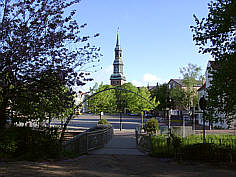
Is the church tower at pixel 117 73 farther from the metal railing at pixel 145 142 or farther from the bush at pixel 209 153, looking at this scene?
the bush at pixel 209 153

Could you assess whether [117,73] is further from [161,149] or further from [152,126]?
[161,149]

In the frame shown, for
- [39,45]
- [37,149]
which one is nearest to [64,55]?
[39,45]

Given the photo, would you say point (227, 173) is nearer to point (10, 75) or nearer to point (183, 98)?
point (10, 75)

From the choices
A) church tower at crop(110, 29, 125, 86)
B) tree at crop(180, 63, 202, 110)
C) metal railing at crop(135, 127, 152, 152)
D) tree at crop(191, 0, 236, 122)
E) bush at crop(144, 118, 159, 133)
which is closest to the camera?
tree at crop(191, 0, 236, 122)

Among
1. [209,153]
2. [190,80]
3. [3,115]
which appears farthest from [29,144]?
[190,80]

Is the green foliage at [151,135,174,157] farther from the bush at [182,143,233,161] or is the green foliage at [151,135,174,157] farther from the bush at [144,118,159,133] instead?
the bush at [144,118,159,133]

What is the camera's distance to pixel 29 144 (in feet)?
33.3

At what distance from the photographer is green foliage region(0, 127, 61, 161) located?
960 centimetres

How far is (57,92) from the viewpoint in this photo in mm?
10625

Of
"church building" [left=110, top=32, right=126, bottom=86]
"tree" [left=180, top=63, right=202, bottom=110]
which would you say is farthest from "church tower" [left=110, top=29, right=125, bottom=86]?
"tree" [left=180, top=63, right=202, bottom=110]

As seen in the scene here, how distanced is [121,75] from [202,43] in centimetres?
11684

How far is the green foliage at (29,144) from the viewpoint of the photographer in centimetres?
960

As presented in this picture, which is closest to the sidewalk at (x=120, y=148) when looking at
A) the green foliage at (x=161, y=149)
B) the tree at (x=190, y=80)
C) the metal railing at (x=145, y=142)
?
the metal railing at (x=145, y=142)

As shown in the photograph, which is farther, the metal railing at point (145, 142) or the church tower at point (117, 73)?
the church tower at point (117, 73)
